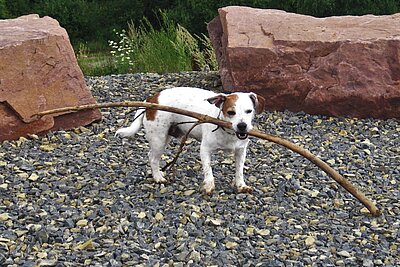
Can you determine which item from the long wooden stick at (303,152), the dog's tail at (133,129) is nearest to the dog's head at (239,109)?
the long wooden stick at (303,152)

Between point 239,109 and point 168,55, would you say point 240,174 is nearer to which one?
point 239,109

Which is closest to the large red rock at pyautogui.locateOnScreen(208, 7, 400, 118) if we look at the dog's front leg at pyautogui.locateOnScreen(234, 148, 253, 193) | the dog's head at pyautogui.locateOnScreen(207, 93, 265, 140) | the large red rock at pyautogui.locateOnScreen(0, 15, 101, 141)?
the large red rock at pyautogui.locateOnScreen(0, 15, 101, 141)

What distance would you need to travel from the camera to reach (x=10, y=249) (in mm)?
4328

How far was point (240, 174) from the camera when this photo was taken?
5.11 m

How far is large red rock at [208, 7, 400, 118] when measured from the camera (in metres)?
7.35

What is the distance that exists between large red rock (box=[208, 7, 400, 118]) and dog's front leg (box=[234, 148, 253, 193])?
2493mm

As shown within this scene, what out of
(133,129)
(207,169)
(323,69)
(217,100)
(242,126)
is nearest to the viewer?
(242,126)

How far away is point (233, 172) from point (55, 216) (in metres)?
1.55

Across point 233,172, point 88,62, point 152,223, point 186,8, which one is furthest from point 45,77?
point 186,8

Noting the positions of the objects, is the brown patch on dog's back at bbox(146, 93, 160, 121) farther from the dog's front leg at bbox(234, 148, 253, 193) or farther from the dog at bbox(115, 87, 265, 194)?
the dog's front leg at bbox(234, 148, 253, 193)

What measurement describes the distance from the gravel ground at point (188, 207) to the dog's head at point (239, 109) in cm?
61

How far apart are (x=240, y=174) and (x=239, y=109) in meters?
0.66

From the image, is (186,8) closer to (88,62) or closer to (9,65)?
(88,62)

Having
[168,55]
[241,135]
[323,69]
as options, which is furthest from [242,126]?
[168,55]
